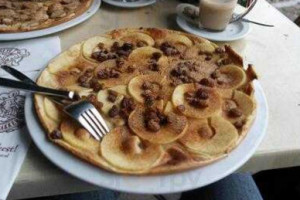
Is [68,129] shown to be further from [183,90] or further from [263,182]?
[263,182]

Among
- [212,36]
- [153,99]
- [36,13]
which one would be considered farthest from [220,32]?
[36,13]

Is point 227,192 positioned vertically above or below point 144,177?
below

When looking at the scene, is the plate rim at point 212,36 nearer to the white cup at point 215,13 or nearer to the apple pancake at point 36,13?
the white cup at point 215,13

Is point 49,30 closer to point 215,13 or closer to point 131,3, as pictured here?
point 131,3

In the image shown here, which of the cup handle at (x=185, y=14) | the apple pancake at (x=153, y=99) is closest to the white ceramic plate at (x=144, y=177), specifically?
the apple pancake at (x=153, y=99)

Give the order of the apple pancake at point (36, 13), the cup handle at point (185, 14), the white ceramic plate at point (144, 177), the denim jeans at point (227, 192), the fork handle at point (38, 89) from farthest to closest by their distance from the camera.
Result: the cup handle at point (185, 14) < the apple pancake at point (36, 13) < the denim jeans at point (227, 192) < the fork handle at point (38, 89) < the white ceramic plate at point (144, 177)

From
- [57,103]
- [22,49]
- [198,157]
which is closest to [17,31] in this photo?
[22,49]

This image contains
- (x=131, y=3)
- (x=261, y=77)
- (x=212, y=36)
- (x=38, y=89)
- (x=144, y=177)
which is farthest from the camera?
(x=131, y=3)
